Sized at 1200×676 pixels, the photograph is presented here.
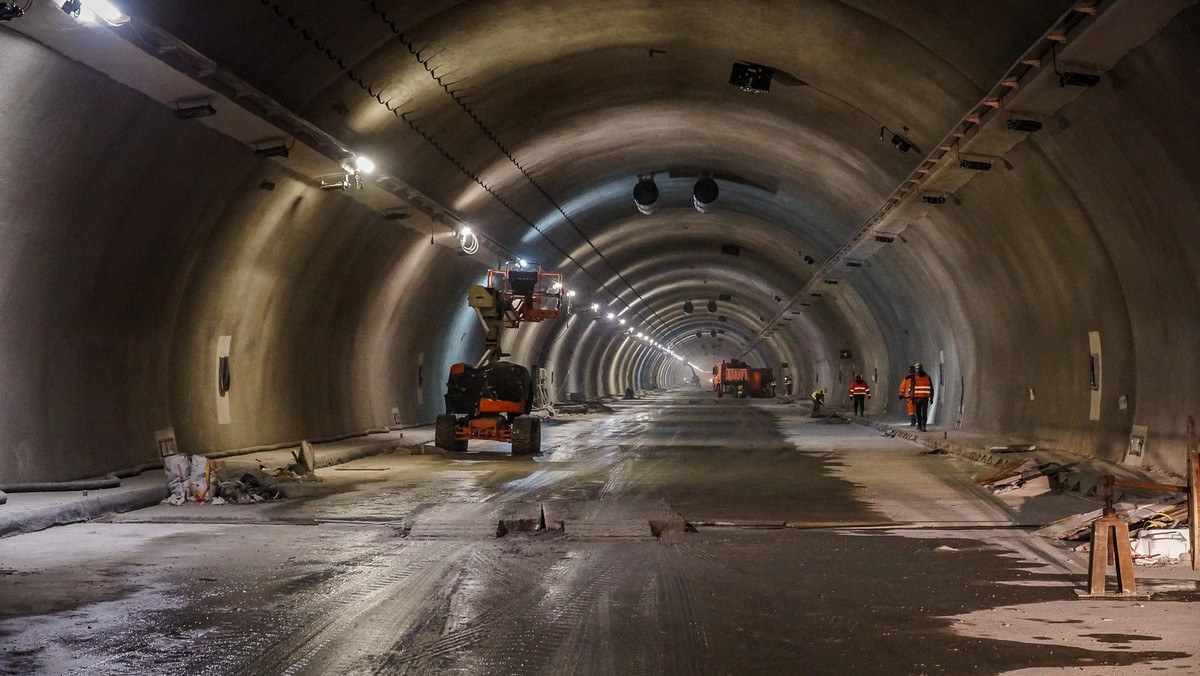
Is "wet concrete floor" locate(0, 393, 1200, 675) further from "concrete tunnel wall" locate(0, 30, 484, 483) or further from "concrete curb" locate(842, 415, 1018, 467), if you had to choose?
"concrete curb" locate(842, 415, 1018, 467)

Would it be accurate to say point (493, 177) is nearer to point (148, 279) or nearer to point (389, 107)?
point (389, 107)

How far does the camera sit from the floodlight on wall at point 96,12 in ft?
27.1

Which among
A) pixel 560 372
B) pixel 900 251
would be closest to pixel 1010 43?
pixel 900 251

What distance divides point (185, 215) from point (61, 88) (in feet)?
12.1

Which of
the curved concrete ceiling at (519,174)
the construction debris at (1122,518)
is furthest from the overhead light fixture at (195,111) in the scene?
the construction debris at (1122,518)

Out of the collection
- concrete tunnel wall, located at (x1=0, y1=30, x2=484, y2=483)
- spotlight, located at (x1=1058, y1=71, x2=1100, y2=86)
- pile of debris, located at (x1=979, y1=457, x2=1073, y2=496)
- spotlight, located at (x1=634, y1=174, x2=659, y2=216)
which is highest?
spotlight, located at (x1=634, y1=174, x2=659, y2=216)

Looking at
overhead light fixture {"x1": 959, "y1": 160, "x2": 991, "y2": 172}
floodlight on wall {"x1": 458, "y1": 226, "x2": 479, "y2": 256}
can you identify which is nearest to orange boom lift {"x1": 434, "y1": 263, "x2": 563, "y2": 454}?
floodlight on wall {"x1": 458, "y1": 226, "x2": 479, "y2": 256}

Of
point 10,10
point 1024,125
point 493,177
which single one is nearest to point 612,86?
point 493,177

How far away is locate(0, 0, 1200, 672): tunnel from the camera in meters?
10.1

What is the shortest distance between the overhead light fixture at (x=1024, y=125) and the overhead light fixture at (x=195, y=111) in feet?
26.0

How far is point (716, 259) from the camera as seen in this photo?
132ft

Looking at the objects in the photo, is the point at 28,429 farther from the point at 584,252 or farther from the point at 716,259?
the point at 716,259

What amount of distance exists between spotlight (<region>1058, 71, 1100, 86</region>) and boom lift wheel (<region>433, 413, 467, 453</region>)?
489 inches

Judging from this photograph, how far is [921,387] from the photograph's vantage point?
24.7 metres
